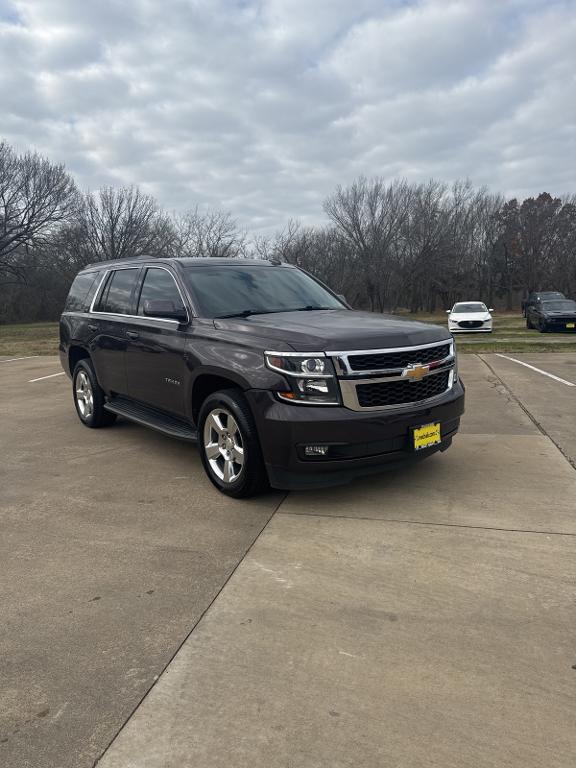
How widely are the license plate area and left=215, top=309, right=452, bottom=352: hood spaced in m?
0.62

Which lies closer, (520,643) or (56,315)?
(520,643)

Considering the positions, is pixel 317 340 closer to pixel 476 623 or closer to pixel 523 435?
pixel 476 623

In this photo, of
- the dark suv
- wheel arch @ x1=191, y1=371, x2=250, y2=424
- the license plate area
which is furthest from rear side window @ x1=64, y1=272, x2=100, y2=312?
the license plate area

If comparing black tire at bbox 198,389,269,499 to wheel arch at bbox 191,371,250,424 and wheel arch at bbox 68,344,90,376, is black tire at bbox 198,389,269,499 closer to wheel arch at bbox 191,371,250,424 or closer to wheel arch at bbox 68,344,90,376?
wheel arch at bbox 191,371,250,424

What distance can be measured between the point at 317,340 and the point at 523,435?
3.19 m

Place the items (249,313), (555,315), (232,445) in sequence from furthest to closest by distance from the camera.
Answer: (555,315)
(249,313)
(232,445)

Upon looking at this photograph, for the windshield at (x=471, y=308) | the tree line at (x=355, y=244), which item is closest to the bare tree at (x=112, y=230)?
the tree line at (x=355, y=244)

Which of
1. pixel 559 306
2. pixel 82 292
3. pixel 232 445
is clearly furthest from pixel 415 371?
pixel 559 306

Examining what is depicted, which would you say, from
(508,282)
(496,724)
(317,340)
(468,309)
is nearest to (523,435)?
(317,340)

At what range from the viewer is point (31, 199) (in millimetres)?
36594

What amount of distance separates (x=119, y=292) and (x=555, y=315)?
66.9 feet

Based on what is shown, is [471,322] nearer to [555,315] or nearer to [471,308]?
[471,308]

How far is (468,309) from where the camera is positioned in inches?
945

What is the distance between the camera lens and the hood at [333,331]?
3.89 metres
